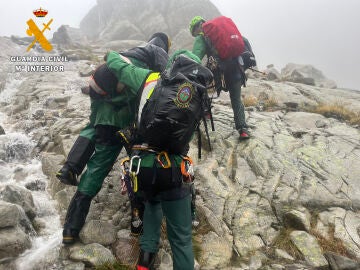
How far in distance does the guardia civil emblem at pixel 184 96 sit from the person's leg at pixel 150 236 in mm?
1800

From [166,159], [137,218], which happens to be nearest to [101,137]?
[137,218]

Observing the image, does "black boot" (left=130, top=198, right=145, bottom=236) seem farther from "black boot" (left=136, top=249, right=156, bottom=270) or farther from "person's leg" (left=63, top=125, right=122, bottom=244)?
"black boot" (left=136, top=249, right=156, bottom=270)

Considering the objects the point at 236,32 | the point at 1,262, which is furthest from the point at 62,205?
the point at 236,32

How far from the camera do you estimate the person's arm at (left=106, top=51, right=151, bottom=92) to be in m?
4.52

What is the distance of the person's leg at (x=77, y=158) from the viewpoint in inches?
226

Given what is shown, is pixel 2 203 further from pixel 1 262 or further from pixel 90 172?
pixel 90 172

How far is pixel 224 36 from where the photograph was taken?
7.88 metres

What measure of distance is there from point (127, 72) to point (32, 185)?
5.01 meters

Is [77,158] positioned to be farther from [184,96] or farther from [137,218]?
[184,96]

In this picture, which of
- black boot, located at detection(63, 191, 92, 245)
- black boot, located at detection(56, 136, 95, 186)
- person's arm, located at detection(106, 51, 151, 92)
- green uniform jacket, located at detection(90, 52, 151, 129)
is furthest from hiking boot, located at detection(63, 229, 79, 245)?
person's arm, located at detection(106, 51, 151, 92)

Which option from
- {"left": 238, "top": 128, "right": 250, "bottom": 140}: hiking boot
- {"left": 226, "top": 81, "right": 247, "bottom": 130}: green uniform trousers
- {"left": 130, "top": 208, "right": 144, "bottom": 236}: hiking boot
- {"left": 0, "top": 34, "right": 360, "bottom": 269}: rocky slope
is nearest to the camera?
{"left": 0, "top": 34, "right": 360, "bottom": 269}: rocky slope

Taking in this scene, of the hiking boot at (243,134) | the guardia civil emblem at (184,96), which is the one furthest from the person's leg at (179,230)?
the hiking boot at (243,134)

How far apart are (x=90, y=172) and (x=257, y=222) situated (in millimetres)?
3765

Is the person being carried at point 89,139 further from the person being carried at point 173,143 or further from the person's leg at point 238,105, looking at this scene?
the person's leg at point 238,105
